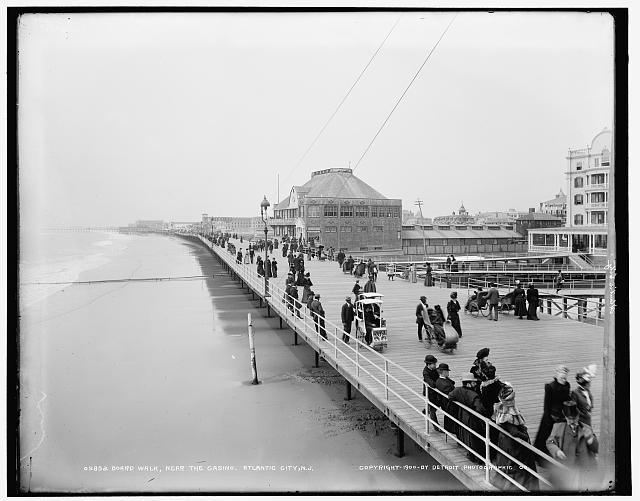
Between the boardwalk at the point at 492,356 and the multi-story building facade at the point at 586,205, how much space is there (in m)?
2.94

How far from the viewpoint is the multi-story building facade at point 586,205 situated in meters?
10.5

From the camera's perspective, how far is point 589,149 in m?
11.1

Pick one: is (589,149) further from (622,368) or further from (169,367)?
(169,367)

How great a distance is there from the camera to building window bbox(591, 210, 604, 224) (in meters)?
20.1

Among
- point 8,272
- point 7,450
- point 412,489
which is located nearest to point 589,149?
point 412,489

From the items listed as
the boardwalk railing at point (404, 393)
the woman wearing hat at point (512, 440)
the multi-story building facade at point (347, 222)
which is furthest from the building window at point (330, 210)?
the woman wearing hat at point (512, 440)

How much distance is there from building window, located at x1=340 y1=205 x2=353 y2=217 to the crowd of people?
2990 centimetres

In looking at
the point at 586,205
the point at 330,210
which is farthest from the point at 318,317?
the point at 330,210

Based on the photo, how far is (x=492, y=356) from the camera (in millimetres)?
11000

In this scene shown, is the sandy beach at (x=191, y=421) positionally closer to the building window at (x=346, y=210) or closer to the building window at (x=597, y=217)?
the building window at (x=597, y=217)

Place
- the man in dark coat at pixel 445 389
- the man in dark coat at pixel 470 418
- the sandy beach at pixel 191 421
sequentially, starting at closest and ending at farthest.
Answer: the man in dark coat at pixel 470 418
the man in dark coat at pixel 445 389
the sandy beach at pixel 191 421

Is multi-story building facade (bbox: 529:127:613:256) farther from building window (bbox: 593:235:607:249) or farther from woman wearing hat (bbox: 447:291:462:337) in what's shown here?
woman wearing hat (bbox: 447:291:462:337)

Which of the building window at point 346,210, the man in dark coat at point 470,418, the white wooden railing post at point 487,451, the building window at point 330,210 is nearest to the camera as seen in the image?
the white wooden railing post at point 487,451

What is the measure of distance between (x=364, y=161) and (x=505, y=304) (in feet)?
18.4
